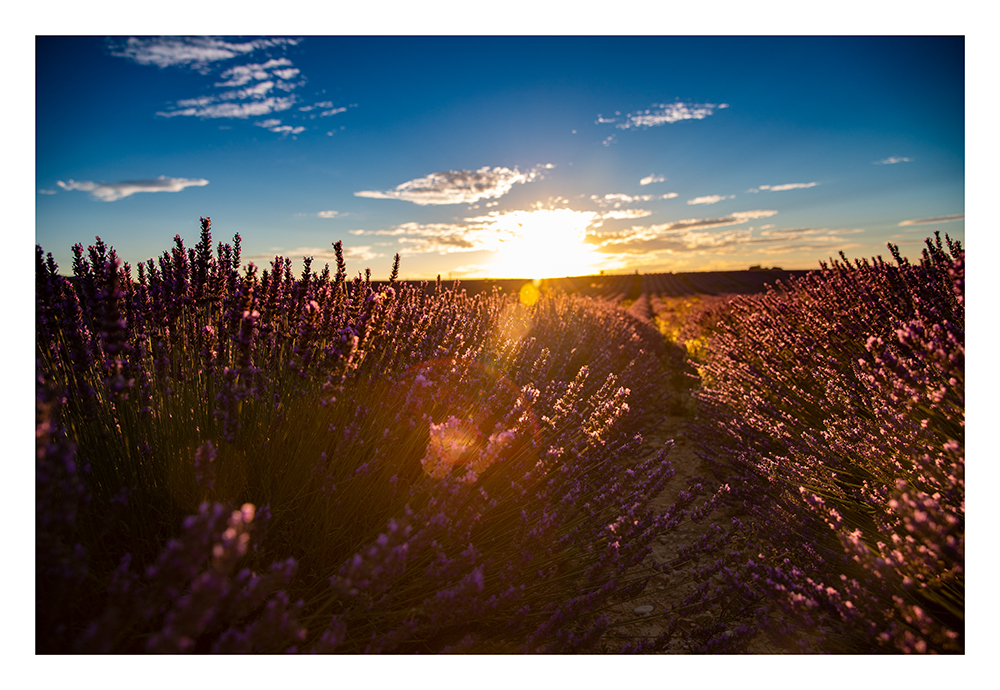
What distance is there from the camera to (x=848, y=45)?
1931mm

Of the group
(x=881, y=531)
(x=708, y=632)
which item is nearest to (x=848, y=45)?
(x=881, y=531)

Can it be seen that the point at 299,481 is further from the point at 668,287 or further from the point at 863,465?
the point at 668,287

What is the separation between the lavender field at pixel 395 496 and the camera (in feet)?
3.76

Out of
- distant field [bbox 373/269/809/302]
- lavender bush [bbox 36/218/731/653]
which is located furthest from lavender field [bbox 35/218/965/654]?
distant field [bbox 373/269/809/302]

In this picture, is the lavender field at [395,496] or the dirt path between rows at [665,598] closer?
the lavender field at [395,496]

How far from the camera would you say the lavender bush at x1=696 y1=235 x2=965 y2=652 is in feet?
4.38

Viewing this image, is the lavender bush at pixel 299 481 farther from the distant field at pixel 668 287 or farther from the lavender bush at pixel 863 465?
the distant field at pixel 668 287

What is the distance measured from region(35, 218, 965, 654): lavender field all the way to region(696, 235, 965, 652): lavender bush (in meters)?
0.02

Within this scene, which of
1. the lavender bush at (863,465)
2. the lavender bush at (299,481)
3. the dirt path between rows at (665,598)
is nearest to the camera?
the lavender bush at (299,481)

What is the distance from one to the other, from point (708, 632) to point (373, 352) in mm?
1854

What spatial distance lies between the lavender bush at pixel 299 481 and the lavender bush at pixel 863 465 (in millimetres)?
454

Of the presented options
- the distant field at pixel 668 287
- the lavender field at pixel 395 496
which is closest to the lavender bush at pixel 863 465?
the lavender field at pixel 395 496

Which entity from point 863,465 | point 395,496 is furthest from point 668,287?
point 395,496

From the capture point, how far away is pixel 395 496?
1716 millimetres
